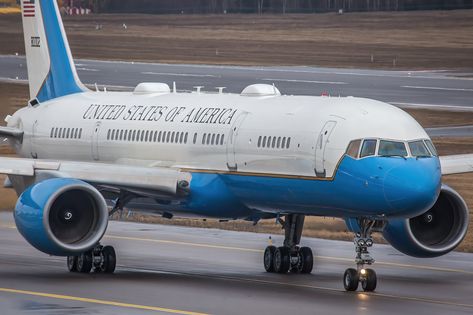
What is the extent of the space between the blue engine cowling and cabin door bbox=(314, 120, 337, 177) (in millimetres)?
4899

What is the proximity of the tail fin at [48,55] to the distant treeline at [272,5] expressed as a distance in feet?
351

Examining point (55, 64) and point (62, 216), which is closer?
point (62, 216)

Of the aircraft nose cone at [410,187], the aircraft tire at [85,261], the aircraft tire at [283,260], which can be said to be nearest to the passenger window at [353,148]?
the aircraft nose cone at [410,187]

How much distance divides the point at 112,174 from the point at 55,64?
29.7 ft

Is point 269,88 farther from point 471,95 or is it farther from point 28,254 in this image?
point 471,95

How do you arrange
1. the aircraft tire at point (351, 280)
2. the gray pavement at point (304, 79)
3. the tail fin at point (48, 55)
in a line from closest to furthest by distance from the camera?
the aircraft tire at point (351, 280), the tail fin at point (48, 55), the gray pavement at point (304, 79)

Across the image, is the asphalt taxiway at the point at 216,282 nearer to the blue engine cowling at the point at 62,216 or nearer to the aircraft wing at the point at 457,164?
the blue engine cowling at the point at 62,216

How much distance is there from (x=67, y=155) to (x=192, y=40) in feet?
326

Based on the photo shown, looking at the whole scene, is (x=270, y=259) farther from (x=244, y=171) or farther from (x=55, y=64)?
(x=55, y=64)

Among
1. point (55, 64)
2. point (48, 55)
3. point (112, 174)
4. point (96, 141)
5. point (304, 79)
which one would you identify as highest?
point (48, 55)

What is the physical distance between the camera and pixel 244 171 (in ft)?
104

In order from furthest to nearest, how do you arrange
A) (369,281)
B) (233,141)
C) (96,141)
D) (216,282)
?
1. (96,141)
2. (233,141)
3. (216,282)
4. (369,281)

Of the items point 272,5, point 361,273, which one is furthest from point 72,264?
point 272,5

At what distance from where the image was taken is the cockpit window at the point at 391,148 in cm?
2855
